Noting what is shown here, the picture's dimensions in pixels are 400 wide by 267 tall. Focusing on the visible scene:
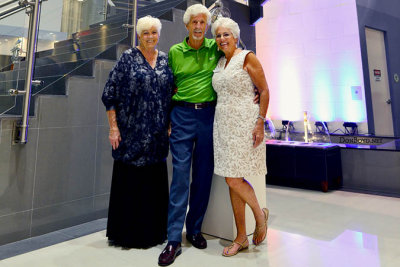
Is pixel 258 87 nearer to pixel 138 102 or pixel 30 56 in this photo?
pixel 138 102

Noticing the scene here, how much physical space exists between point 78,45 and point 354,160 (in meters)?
3.36

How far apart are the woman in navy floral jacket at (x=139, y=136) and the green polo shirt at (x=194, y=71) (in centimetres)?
8

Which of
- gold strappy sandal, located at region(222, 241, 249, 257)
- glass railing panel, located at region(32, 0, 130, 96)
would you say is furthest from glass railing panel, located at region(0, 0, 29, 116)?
gold strappy sandal, located at region(222, 241, 249, 257)

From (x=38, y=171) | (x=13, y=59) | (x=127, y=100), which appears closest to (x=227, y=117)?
(x=127, y=100)

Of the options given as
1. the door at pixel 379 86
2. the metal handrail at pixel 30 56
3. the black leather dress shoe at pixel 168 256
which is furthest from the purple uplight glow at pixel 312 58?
the metal handrail at pixel 30 56

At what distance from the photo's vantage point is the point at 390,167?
3.18 metres

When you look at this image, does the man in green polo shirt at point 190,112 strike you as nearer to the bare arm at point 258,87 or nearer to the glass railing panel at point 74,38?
the bare arm at point 258,87

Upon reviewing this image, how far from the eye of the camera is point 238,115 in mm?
1629

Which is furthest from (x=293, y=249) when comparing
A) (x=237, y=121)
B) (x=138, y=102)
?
(x=138, y=102)

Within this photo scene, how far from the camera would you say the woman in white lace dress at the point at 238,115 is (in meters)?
1.63

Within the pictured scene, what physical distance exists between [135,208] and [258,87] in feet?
3.61

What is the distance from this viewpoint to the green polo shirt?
1727 millimetres

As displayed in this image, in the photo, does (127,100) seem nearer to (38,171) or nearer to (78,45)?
(38,171)

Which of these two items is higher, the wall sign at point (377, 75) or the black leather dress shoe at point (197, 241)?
the wall sign at point (377, 75)
